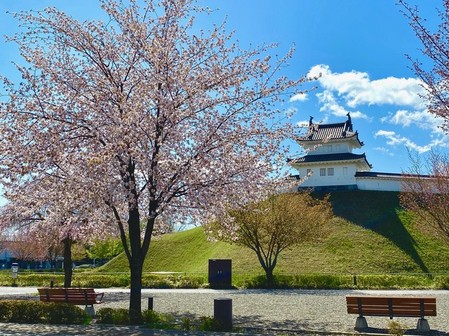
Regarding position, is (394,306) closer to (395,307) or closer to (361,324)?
(395,307)

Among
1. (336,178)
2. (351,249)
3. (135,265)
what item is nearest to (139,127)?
(135,265)

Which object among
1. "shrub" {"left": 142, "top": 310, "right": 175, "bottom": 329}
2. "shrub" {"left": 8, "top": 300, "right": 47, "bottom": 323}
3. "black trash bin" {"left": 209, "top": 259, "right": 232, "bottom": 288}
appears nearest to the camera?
"shrub" {"left": 142, "top": 310, "right": 175, "bottom": 329}

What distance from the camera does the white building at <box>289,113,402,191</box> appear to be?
52.5 meters

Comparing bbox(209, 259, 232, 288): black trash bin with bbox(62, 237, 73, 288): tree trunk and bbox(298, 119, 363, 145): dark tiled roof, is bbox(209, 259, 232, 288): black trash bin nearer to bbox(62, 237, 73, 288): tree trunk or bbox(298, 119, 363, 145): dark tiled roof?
bbox(62, 237, 73, 288): tree trunk

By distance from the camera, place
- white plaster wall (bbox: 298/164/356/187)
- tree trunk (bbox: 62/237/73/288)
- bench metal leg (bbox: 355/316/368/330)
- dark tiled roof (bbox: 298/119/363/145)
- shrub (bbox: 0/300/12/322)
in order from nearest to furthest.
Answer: bench metal leg (bbox: 355/316/368/330), shrub (bbox: 0/300/12/322), tree trunk (bbox: 62/237/73/288), white plaster wall (bbox: 298/164/356/187), dark tiled roof (bbox: 298/119/363/145)

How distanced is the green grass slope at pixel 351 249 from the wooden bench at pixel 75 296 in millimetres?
21508

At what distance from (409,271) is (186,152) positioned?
3061 centimetres

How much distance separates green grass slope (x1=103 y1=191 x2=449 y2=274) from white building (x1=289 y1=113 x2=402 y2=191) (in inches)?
46.4

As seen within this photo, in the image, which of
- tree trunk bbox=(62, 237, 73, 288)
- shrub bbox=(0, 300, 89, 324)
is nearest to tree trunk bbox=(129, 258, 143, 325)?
shrub bbox=(0, 300, 89, 324)

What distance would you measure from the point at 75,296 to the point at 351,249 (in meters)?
30.4

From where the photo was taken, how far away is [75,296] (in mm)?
16594

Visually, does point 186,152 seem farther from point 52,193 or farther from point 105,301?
point 105,301

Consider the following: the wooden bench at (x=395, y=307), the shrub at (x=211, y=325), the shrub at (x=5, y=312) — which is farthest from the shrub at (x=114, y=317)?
the wooden bench at (x=395, y=307)

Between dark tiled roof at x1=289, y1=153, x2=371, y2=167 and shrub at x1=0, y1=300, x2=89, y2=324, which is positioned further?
dark tiled roof at x1=289, y1=153, x2=371, y2=167
